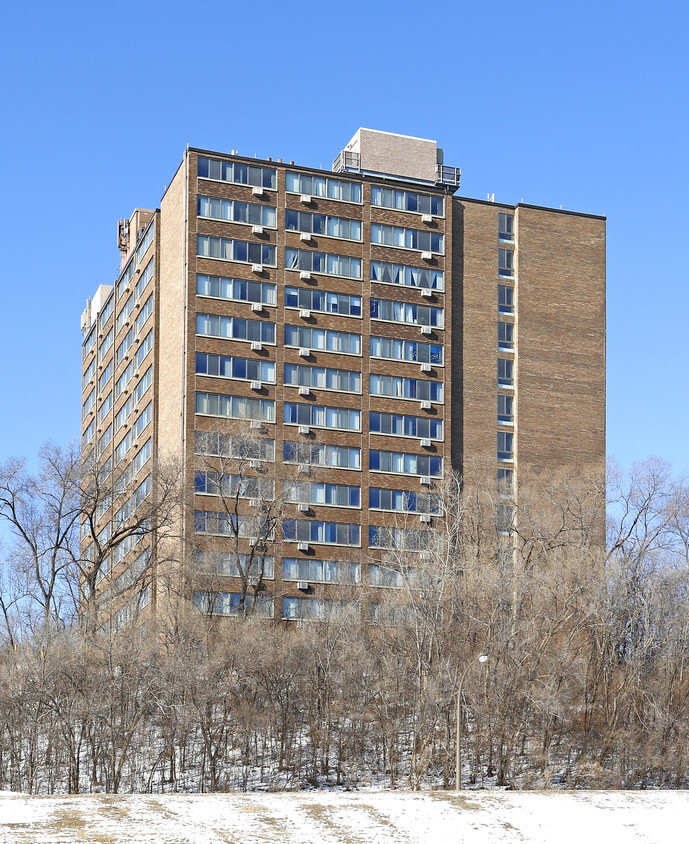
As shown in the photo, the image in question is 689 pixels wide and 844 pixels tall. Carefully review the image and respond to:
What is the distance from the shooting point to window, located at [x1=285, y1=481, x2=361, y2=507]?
102250 mm

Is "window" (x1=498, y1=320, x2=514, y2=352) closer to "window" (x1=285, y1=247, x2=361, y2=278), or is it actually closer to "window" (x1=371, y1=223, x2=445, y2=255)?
"window" (x1=371, y1=223, x2=445, y2=255)

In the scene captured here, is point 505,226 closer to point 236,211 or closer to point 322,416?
point 236,211

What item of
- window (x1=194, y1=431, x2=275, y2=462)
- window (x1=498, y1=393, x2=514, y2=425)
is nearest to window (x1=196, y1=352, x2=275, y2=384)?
window (x1=194, y1=431, x2=275, y2=462)

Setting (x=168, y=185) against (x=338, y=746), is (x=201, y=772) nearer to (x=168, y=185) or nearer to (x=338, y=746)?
(x=338, y=746)

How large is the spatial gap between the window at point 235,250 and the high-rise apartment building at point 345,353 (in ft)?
0.42

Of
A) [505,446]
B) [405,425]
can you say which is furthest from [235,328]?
[505,446]

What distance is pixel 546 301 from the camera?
376ft

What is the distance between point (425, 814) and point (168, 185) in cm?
7008

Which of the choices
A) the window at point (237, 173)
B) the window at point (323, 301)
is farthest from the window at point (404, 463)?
the window at point (237, 173)

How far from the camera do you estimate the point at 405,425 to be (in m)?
107

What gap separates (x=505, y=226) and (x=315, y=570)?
34.9m

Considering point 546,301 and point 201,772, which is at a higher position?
point 546,301

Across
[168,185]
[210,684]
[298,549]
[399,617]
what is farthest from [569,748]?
[168,185]

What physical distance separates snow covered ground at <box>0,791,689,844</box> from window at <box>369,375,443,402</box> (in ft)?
171
